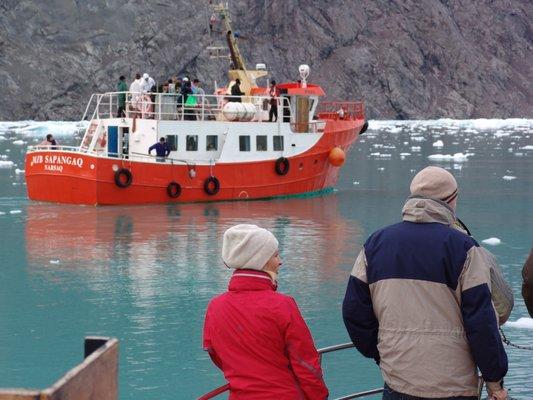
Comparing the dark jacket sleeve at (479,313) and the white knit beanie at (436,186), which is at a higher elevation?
the white knit beanie at (436,186)

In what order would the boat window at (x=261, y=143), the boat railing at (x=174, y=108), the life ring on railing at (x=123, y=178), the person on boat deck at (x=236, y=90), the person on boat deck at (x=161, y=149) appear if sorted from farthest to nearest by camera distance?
the person on boat deck at (x=236, y=90), the boat window at (x=261, y=143), the boat railing at (x=174, y=108), the person on boat deck at (x=161, y=149), the life ring on railing at (x=123, y=178)

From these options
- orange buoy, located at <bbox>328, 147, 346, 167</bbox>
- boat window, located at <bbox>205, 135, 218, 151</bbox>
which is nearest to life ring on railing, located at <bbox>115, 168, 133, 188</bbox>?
boat window, located at <bbox>205, 135, 218, 151</bbox>

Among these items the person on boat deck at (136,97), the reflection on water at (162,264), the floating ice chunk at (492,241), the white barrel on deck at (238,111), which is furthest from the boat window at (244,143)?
the floating ice chunk at (492,241)

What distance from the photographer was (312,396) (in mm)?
4379

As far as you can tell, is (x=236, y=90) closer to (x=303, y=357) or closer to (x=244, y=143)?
(x=244, y=143)

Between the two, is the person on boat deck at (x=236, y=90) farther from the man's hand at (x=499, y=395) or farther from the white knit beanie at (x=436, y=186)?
the man's hand at (x=499, y=395)

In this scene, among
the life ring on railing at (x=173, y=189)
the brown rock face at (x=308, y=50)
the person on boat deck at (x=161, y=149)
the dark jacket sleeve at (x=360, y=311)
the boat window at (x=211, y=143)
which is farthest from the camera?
the brown rock face at (x=308, y=50)

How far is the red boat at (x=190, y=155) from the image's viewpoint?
907 inches

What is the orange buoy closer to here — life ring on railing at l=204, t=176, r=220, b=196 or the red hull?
the red hull

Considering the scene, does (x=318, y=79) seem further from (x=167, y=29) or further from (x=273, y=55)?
(x=167, y=29)

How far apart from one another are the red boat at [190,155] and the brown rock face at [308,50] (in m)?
63.8

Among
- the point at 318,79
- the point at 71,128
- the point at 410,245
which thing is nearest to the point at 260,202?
the point at 410,245

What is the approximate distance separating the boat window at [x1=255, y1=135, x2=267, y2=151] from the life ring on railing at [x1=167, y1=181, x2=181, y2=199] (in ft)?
7.37

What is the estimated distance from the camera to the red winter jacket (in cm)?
433
